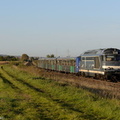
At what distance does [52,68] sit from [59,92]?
29941 millimetres

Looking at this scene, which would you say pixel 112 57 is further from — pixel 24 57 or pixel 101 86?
pixel 24 57

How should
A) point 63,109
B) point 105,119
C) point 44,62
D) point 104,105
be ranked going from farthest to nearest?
point 44,62
point 104,105
point 63,109
point 105,119

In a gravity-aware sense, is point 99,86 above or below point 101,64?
below

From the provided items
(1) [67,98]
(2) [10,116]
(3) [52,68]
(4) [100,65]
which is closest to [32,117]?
(2) [10,116]

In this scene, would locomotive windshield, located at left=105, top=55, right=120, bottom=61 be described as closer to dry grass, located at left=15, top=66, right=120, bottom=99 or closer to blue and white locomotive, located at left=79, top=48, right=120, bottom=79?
blue and white locomotive, located at left=79, top=48, right=120, bottom=79

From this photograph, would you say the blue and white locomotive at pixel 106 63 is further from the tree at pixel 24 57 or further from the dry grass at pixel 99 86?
the tree at pixel 24 57

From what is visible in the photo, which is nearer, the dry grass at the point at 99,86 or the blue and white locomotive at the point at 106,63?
the dry grass at the point at 99,86

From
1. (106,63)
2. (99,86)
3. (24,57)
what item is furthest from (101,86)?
(24,57)

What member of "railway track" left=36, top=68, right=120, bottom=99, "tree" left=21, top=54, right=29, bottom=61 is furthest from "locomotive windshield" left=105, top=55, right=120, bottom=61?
"tree" left=21, top=54, right=29, bottom=61

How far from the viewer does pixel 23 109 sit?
1013 centimetres

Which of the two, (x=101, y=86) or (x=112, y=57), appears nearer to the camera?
(x=101, y=86)

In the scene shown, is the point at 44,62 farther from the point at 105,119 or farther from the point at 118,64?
the point at 105,119

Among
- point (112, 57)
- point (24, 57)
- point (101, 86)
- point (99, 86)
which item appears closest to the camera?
point (101, 86)

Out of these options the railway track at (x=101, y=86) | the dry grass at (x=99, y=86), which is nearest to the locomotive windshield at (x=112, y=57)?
the railway track at (x=101, y=86)
